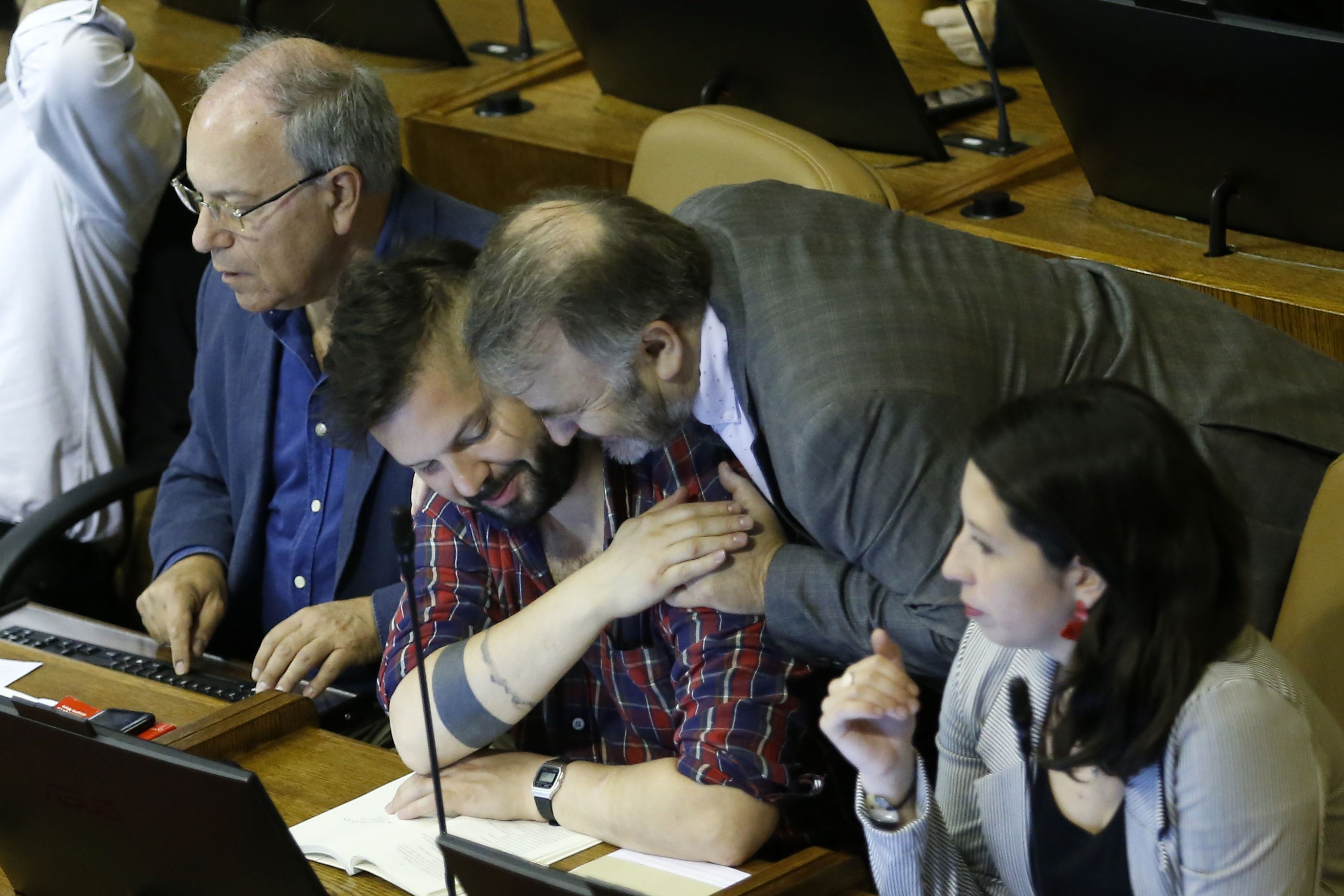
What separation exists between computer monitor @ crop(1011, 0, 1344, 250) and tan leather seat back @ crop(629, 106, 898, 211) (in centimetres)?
41

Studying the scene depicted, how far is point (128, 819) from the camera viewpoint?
129 cm

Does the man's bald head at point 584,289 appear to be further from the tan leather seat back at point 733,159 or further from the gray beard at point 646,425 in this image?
the tan leather seat back at point 733,159

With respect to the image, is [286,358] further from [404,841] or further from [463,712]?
[404,841]

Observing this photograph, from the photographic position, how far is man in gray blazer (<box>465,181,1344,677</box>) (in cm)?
141

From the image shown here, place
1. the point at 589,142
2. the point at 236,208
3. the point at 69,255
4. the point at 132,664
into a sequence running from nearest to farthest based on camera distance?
the point at 132,664
the point at 236,208
the point at 69,255
the point at 589,142

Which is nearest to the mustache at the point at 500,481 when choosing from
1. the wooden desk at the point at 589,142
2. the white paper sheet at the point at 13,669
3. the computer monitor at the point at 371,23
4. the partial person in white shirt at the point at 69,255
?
the white paper sheet at the point at 13,669

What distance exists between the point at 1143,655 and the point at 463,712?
2.26 ft

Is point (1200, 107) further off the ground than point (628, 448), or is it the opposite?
point (1200, 107)

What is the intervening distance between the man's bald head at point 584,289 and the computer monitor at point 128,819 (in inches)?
19.6

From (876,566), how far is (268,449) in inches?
40.9

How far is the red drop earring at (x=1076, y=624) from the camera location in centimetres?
115

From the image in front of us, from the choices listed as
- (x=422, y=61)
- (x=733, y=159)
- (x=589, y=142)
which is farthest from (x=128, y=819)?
(x=422, y=61)

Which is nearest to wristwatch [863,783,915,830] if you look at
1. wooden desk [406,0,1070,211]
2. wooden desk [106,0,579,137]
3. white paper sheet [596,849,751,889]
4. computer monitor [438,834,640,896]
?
white paper sheet [596,849,751,889]

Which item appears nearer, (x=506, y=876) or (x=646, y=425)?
(x=506, y=876)
